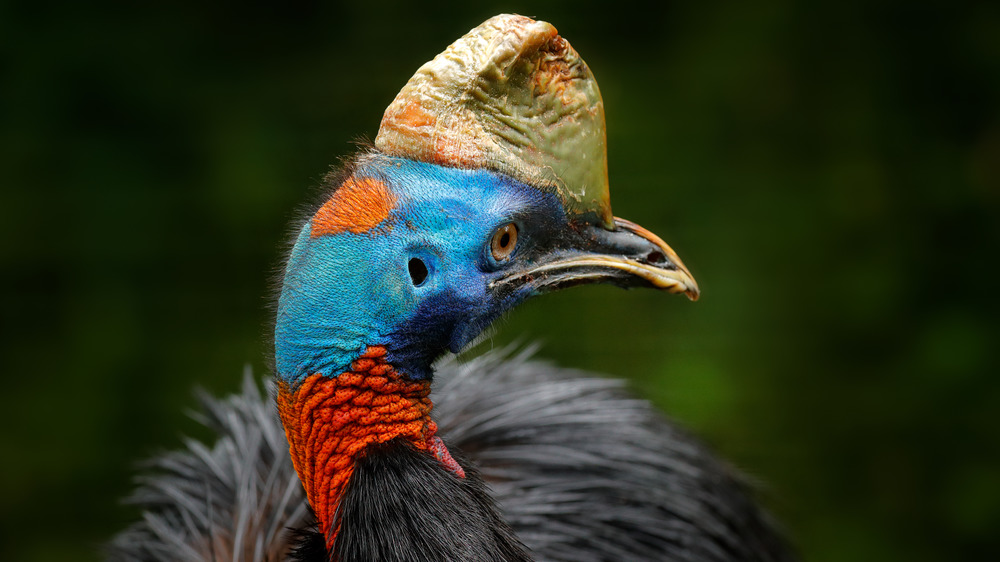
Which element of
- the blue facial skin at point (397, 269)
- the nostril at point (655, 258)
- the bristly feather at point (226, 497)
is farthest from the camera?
the bristly feather at point (226, 497)

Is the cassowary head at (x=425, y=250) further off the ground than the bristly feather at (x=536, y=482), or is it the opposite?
the cassowary head at (x=425, y=250)

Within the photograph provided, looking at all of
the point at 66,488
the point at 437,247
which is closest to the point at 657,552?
the point at 437,247

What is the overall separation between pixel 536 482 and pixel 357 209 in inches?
33.4

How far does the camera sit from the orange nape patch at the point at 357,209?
143 cm

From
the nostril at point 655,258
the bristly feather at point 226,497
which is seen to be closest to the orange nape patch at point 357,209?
the nostril at point 655,258

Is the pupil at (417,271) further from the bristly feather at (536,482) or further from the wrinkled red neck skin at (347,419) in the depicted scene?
the bristly feather at (536,482)

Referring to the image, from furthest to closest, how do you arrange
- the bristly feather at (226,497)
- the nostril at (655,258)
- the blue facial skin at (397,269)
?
1. the bristly feather at (226,497)
2. the nostril at (655,258)
3. the blue facial skin at (397,269)

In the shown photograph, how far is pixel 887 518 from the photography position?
3609 mm

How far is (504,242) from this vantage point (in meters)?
1.50

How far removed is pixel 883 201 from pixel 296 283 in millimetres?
2763

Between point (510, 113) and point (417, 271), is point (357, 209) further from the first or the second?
point (510, 113)

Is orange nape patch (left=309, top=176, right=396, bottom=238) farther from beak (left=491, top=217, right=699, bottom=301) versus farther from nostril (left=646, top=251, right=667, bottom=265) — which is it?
nostril (left=646, top=251, right=667, bottom=265)

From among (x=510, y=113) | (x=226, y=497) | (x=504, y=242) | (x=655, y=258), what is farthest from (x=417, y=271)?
(x=226, y=497)

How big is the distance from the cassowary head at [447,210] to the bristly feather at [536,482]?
598mm
